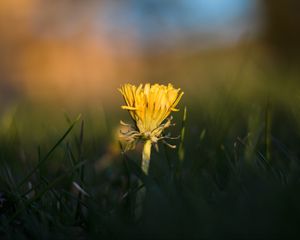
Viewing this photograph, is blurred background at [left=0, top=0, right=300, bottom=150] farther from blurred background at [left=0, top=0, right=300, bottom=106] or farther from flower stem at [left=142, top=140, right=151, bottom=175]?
flower stem at [left=142, top=140, right=151, bottom=175]

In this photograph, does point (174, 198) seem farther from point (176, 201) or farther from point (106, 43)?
point (106, 43)

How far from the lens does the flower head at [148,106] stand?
102 centimetres

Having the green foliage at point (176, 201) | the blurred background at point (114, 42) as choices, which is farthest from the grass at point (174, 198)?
the blurred background at point (114, 42)

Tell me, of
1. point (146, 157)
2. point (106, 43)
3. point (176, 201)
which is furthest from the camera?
point (106, 43)

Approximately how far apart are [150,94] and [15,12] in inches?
313

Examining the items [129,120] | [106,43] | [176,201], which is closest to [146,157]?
[176,201]

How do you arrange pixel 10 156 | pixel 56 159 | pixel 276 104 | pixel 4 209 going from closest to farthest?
pixel 4 209 → pixel 10 156 → pixel 56 159 → pixel 276 104

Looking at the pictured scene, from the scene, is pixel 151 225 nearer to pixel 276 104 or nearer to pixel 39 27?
pixel 276 104

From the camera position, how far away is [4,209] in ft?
3.69

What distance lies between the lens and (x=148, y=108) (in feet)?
3.39

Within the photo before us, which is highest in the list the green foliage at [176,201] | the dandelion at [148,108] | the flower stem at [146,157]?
the dandelion at [148,108]

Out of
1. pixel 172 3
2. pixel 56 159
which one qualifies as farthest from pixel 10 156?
pixel 172 3

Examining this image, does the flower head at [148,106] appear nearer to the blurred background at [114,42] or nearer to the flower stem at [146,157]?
the flower stem at [146,157]

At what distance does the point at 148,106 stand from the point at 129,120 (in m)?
2.48
